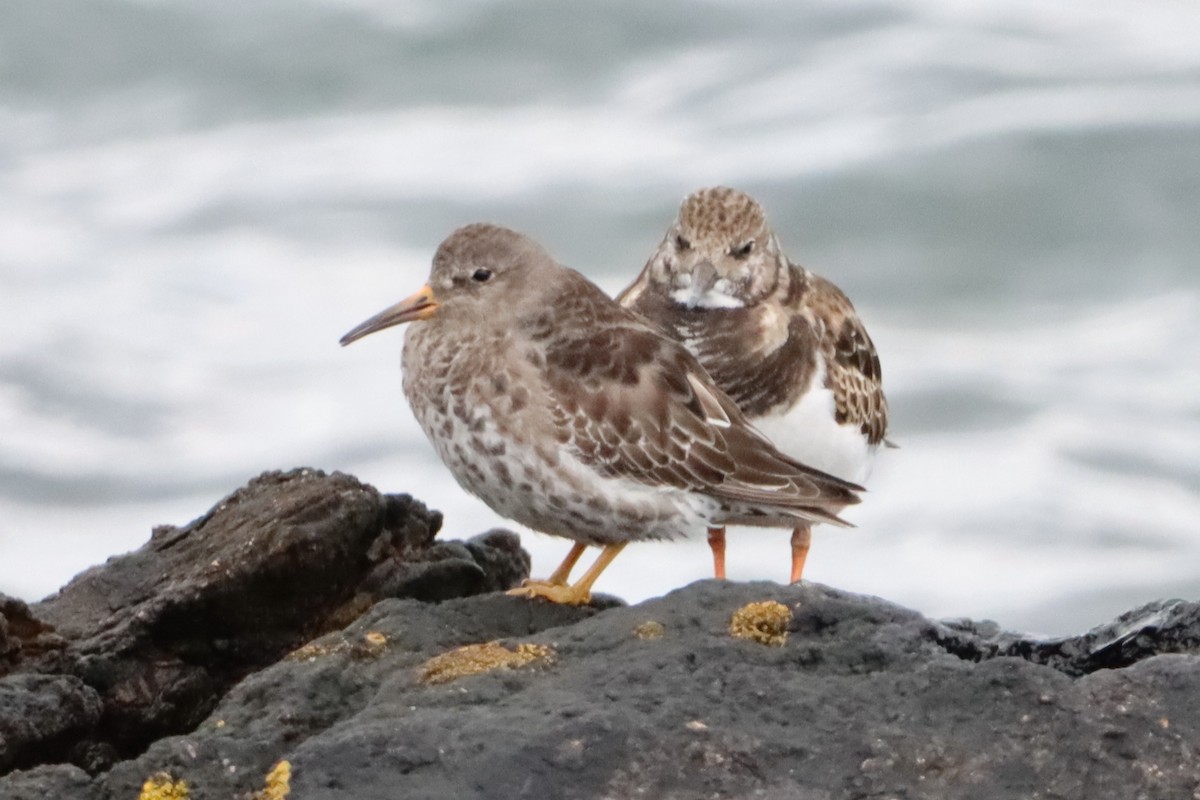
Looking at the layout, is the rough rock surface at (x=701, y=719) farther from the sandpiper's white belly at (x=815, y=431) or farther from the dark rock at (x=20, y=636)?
the sandpiper's white belly at (x=815, y=431)

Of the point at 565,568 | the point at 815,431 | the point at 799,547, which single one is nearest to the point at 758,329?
the point at 815,431

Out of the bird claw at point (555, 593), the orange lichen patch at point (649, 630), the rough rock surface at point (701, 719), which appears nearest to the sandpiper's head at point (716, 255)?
the bird claw at point (555, 593)

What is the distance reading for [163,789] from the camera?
12.5 feet

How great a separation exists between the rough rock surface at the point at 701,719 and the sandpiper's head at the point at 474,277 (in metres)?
1.99

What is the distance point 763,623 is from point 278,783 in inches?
47.2

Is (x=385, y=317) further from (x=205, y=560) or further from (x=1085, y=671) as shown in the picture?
(x=1085, y=671)

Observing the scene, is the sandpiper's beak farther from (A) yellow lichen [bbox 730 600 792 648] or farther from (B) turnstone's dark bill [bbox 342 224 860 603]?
(A) yellow lichen [bbox 730 600 792 648]

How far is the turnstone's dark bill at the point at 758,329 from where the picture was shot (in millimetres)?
7328

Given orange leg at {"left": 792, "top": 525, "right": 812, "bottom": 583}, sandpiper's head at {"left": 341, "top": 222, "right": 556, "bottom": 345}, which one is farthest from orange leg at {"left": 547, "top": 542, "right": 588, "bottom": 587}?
orange leg at {"left": 792, "top": 525, "right": 812, "bottom": 583}

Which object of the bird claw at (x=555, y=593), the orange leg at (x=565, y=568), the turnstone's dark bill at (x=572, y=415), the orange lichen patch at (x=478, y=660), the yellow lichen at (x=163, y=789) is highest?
the turnstone's dark bill at (x=572, y=415)

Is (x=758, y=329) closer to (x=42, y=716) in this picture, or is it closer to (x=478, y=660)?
(x=478, y=660)

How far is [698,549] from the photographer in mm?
12273

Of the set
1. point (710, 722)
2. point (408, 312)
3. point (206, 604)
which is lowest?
point (710, 722)

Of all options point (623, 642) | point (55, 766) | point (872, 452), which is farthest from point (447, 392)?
point (872, 452)
